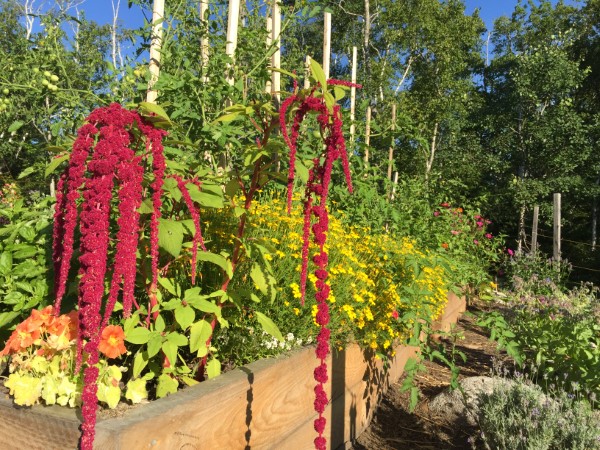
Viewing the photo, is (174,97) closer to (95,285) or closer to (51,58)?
(51,58)

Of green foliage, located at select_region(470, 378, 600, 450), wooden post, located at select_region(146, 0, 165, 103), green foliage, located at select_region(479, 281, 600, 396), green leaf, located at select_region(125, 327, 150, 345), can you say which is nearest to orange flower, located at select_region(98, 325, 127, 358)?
green leaf, located at select_region(125, 327, 150, 345)

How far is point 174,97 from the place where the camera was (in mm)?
2910

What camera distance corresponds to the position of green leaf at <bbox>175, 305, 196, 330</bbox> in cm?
166

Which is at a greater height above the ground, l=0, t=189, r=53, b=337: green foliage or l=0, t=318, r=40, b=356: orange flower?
l=0, t=189, r=53, b=337: green foliage

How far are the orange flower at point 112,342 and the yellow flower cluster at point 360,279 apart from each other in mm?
848

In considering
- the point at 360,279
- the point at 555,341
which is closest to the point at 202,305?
the point at 360,279

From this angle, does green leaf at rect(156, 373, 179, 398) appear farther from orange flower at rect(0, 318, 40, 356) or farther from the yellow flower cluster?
the yellow flower cluster

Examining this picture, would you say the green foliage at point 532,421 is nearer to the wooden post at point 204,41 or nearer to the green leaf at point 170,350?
the green leaf at point 170,350

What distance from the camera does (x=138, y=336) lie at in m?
1.67

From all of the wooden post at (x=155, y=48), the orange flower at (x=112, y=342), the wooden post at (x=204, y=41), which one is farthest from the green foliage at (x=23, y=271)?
the wooden post at (x=204, y=41)

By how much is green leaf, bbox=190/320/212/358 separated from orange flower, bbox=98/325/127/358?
258mm

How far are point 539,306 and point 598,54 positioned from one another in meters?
22.8

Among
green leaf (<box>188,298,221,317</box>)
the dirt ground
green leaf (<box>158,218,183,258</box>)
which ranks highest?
green leaf (<box>158,218,183,258</box>)

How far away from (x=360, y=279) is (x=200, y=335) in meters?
1.35
